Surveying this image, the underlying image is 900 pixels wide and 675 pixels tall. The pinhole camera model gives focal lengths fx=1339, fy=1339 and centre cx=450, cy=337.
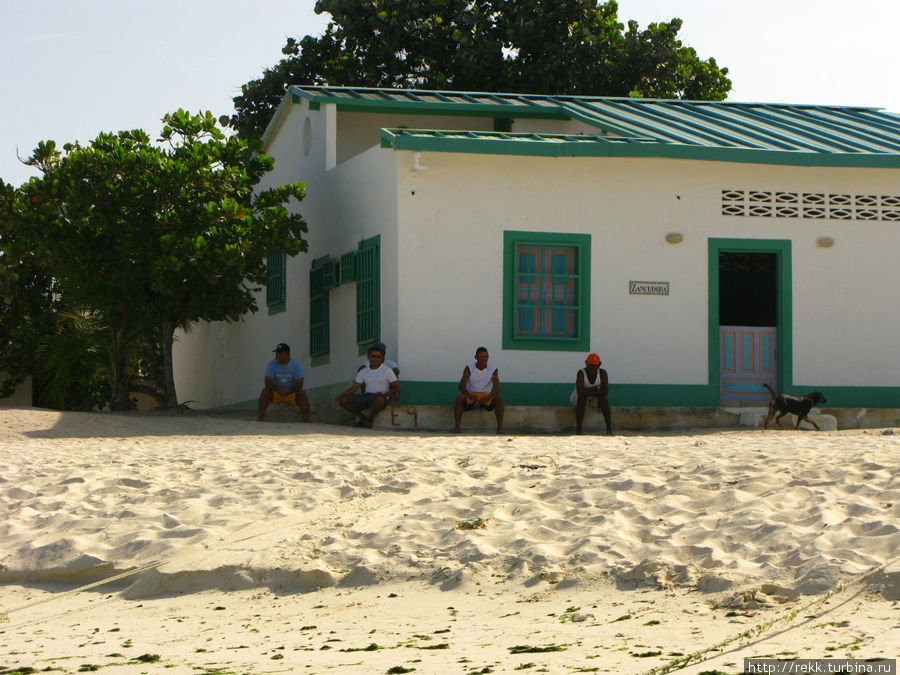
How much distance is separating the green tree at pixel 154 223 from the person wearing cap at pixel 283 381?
1302 mm

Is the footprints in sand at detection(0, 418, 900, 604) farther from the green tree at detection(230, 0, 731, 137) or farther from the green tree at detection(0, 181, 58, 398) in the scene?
the green tree at detection(230, 0, 731, 137)

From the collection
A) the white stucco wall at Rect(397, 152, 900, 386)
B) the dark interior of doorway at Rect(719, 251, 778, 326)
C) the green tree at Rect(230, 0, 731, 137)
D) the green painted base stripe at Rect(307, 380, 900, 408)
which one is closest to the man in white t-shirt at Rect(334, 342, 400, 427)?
the green painted base stripe at Rect(307, 380, 900, 408)

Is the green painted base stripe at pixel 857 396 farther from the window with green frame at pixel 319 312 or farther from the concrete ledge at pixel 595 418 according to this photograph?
the window with green frame at pixel 319 312

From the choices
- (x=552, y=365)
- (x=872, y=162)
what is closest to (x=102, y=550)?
(x=552, y=365)

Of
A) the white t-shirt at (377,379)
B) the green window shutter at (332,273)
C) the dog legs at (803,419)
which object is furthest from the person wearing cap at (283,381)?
the dog legs at (803,419)

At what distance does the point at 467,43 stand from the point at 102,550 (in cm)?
2037

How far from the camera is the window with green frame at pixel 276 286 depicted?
20.0m

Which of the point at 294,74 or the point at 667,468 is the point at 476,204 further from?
the point at 294,74

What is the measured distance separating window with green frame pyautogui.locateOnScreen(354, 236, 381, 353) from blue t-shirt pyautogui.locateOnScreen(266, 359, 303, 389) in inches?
36.4

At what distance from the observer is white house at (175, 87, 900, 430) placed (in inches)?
614

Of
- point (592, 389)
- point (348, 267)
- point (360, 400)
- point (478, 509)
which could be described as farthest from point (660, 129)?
point (478, 509)

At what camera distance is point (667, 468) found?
10.1 m

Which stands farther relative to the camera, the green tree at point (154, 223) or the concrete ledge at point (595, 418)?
the green tree at point (154, 223)

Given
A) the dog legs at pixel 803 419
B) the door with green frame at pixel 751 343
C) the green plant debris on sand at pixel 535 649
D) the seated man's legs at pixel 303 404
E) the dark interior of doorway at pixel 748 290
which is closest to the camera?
the green plant debris on sand at pixel 535 649
